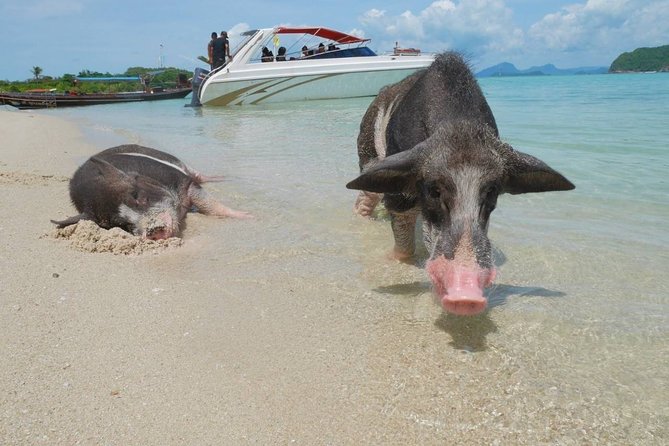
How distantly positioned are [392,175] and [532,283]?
1.68 m

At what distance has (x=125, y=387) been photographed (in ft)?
9.82

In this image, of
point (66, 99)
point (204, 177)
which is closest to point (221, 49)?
point (66, 99)

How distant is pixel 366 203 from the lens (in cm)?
665

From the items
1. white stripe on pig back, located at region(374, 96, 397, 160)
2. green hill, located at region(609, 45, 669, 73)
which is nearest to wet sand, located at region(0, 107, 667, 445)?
white stripe on pig back, located at region(374, 96, 397, 160)

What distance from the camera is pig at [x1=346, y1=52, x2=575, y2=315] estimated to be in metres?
3.07

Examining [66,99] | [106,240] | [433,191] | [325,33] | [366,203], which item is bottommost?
[106,240]

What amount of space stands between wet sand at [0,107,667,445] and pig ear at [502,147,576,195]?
0.89m

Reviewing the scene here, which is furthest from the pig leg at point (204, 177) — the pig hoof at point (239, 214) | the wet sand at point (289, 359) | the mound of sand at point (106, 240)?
the wet sand at point (289, 359)

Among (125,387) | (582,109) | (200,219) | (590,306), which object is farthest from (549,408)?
(582,109)

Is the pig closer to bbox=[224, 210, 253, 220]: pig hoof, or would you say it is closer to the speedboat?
bbox=[224, 210, 253, 220]: pig hoof

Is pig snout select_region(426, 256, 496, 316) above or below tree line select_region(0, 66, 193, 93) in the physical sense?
below

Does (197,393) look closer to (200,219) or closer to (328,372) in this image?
(328,372)

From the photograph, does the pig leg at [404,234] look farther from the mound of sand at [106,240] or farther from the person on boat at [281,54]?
the person on boat at [281,54]

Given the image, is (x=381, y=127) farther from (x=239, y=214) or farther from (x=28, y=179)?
(x=28, y=179)
